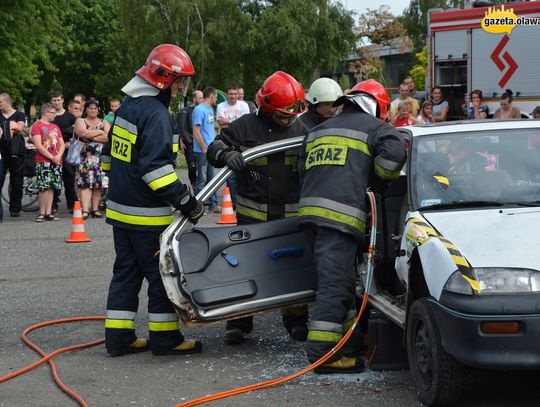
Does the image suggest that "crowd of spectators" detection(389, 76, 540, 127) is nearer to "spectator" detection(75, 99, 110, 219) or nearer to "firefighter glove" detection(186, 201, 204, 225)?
"spectator" detection(75, 99, 110, 219)

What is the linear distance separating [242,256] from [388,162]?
3.97ft

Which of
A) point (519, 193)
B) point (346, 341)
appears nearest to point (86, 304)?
point (346, 341)

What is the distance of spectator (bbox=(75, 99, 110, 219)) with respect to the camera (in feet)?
45.4

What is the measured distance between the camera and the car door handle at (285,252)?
6469mm

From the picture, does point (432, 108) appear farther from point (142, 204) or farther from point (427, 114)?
point (142, 204)

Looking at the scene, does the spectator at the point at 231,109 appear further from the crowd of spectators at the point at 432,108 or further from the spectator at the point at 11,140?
the spectator at the point at 11,140

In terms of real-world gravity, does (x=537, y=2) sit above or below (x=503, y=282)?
above

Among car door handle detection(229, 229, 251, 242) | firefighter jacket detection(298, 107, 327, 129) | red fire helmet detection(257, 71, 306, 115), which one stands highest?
red fire helmet detection(257, 71, 306, 115)

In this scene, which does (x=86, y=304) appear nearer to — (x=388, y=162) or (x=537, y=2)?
(x=388, y=162)

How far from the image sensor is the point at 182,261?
20.6 feet

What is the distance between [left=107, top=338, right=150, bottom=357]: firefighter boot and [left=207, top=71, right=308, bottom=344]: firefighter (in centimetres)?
58

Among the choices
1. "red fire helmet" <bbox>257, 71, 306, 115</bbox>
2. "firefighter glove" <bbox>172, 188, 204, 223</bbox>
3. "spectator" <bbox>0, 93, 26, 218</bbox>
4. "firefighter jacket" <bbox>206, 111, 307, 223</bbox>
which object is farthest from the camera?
"spectator" <bbox>0, 93, 26, 218</bbox>

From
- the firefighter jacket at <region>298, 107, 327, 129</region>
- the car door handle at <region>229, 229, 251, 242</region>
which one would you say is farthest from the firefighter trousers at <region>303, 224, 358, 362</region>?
the firefighter jacket at <region>298, 107, 327, 129</region>

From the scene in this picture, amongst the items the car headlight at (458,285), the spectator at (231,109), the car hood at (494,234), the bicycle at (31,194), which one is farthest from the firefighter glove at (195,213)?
the bicycle at (31,194)
